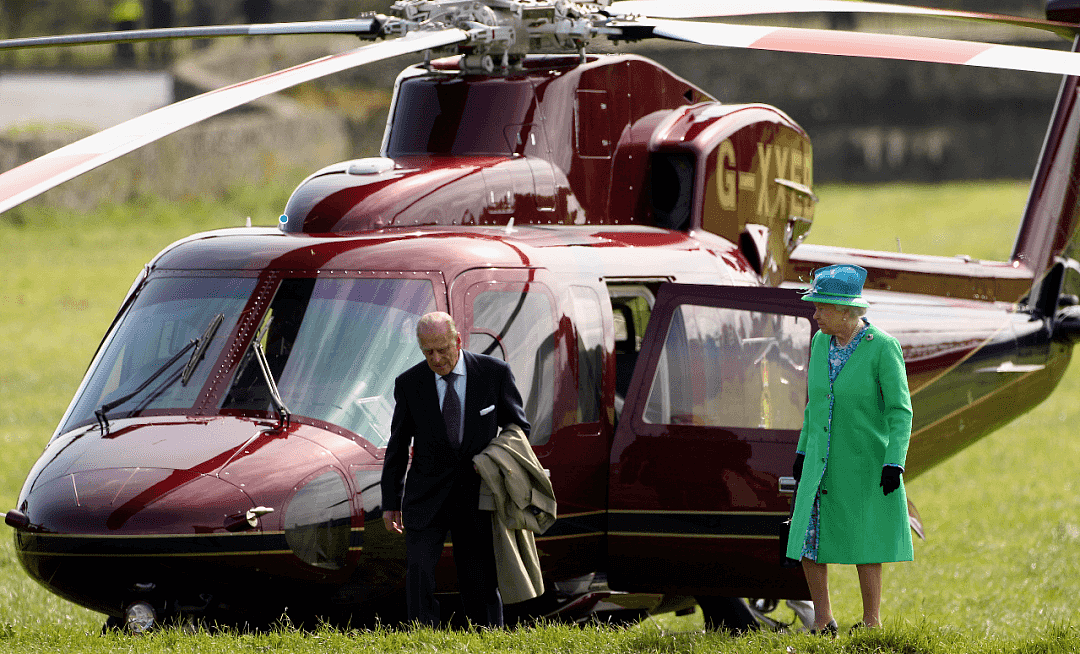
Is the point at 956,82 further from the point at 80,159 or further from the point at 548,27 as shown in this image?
the point at 80,159

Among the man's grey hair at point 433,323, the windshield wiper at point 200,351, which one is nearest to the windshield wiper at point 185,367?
the windshield wiper at point 200,351

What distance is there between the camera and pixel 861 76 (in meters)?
30.6

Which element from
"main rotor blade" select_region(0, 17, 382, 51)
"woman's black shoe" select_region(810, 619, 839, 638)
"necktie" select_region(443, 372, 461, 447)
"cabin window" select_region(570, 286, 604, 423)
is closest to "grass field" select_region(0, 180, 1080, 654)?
"woman's black shoe" select_region(810, 619, 839, 638)

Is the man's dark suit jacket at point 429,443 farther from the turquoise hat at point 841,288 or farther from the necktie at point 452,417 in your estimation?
the turquoise hat at point 841,288

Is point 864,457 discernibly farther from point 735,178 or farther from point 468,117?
point 468,117

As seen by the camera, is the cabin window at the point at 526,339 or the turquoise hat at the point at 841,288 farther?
the cabin window at the point at 526,339

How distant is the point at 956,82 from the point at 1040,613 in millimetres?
24162

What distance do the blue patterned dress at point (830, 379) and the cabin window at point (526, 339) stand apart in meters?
1.43

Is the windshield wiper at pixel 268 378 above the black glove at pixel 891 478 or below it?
above

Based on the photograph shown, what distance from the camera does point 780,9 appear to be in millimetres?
7207

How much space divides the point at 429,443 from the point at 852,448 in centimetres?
164

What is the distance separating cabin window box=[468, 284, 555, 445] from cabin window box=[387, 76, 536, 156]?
1199 millimetres

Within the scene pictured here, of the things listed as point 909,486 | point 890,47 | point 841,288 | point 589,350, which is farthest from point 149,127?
point 909,486

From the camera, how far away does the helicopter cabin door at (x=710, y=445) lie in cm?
652
